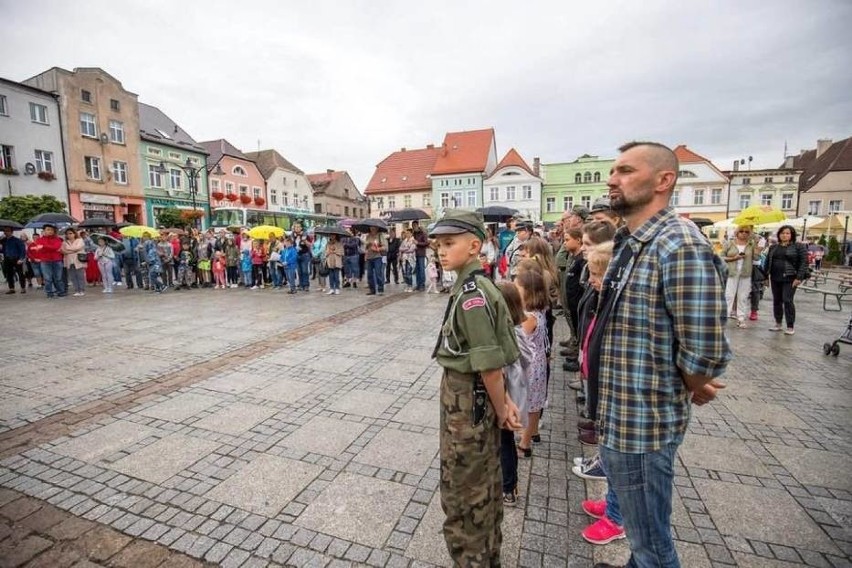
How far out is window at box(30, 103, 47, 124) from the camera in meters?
27.2

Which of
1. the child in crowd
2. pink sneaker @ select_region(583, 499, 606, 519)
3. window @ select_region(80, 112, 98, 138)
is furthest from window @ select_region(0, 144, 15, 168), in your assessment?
pink sneaker @ select_region(583, 499, 606, 519)

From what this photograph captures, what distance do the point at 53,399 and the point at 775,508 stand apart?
6884mm

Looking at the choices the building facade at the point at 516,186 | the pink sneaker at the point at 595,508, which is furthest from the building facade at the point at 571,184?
the pink sneaker at the point at 595,508

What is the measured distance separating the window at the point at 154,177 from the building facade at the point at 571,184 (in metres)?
42.6

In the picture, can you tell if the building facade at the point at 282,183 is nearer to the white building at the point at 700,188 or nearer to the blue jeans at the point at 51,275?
the blue jeans at the point at 51,275

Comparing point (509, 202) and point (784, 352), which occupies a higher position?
point (509, 202)

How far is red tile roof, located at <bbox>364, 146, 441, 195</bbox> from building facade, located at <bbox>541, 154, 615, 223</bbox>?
16067mm

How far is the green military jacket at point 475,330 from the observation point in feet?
6.40

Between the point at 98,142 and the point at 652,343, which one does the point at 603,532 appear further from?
the point at 98,142

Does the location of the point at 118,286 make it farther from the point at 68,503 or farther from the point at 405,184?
the point at 405,184

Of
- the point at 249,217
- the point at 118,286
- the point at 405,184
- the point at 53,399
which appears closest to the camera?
the point at 53,399

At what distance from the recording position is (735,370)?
5.62 m

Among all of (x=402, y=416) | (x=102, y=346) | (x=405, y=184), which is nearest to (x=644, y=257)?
(x=402, y=416)

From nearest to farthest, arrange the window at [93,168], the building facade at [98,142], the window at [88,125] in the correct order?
the building facade at [98,142] → the window at [88,125] → the window at [93,168]
